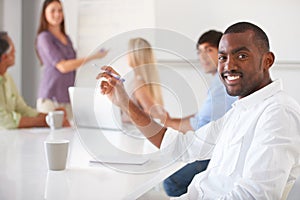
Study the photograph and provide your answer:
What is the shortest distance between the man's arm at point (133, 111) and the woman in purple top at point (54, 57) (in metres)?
1.73

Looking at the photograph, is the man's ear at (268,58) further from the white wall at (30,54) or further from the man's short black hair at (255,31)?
the white wall at (30,54)

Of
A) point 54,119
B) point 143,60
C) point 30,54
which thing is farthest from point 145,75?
point 30,54

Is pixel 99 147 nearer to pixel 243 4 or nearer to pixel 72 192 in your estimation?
pixel 72 192

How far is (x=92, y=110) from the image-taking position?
2.17 m

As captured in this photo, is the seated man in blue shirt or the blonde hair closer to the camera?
the seated man in blue shirt

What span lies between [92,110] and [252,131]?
103cm

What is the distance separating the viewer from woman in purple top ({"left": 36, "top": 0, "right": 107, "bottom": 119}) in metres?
3.48

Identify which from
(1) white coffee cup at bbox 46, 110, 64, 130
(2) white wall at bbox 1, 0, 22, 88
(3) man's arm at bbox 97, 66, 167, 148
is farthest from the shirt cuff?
(2) white wall at bbox 1, 0, 22, 88

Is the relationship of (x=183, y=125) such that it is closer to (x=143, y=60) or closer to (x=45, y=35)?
(x=143, y=60)

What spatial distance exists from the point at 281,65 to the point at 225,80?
2.20 m

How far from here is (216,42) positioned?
2.45 metres

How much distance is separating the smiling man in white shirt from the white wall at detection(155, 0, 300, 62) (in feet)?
6.85

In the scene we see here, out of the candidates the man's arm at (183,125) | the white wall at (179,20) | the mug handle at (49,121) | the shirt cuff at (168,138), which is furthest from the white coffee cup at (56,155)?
the white wall at (179,20)

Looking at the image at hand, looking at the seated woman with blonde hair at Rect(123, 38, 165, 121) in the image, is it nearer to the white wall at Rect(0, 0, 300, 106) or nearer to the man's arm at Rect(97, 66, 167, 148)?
the man's arm at Rect(97, 66, 167, 148)
